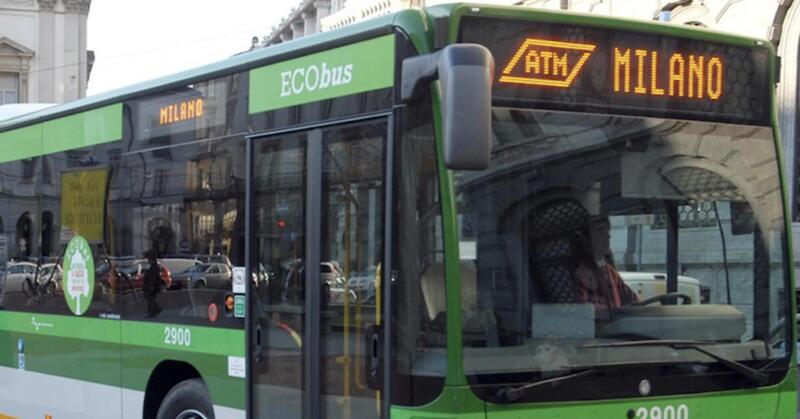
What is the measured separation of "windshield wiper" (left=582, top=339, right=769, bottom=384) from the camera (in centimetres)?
518

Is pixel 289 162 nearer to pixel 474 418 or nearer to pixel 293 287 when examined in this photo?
pixel 293 287

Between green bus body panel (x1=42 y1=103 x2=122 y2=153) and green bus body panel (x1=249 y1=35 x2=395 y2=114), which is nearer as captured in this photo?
green bus body panel (x1=249 y1=35 x2=395 y2=114)

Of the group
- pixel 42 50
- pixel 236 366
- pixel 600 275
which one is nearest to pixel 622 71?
pixel 600 275

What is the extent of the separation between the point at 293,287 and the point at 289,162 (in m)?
0.66

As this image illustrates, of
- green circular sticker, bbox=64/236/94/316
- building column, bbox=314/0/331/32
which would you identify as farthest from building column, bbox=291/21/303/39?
green circular sticker, bbox=64/236/94/316

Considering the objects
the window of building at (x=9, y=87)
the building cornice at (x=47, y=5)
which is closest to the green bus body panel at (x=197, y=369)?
the window of building at (x=9, y=87)

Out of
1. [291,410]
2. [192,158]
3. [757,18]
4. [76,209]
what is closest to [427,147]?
[291,410]

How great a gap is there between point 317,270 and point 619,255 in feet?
4.89

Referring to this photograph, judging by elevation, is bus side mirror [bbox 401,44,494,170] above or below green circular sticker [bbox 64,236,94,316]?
above

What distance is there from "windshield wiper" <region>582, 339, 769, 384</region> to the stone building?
48355 mm

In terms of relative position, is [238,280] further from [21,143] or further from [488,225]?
[21,143]

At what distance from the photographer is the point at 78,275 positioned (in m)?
8.00

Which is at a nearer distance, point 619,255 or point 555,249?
point 555,249

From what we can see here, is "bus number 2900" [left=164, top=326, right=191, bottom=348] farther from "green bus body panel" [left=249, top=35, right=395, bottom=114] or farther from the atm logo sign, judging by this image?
the atm logo sign
